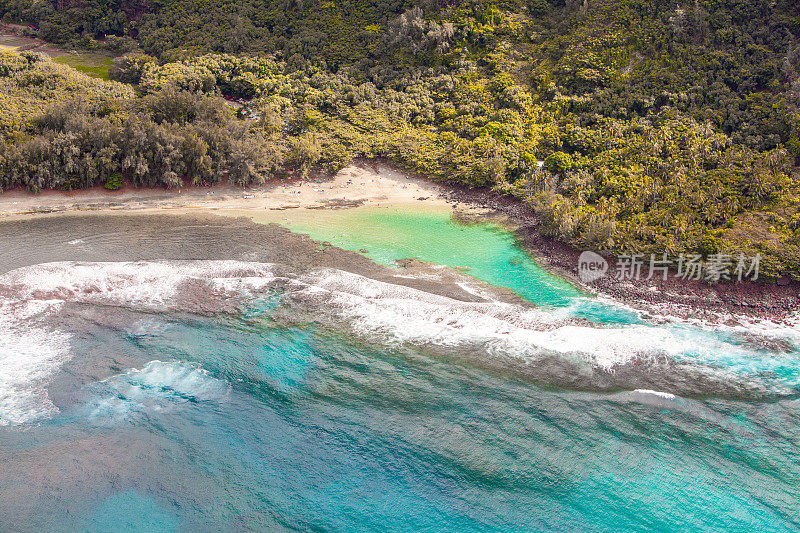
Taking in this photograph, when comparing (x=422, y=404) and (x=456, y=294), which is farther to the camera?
(x=456, y=294)

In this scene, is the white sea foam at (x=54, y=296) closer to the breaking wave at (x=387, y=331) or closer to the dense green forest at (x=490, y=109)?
the breaking wave at (x=387, y=331)

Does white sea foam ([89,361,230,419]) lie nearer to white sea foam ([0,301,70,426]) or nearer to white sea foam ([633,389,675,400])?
white sea foam ([0,301,70,426])

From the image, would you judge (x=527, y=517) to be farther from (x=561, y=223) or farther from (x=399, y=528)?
(x=561, y=223)

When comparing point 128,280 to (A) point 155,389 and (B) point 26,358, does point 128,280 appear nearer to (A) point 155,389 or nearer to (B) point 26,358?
(B) point 26,358

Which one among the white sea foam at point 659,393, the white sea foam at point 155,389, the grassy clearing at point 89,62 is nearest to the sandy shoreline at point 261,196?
the white sea foam at point 155,389

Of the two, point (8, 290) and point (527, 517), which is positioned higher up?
point (8, 290)


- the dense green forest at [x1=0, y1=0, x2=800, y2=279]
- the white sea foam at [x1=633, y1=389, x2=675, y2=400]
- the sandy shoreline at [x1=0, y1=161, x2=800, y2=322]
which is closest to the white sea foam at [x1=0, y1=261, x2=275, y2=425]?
the sandy shoreline at [x1=0, y1=161, x2=800, y2=322]

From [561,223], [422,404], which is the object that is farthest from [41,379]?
[561,223]

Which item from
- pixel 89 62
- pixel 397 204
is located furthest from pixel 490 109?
pixel 89 62
